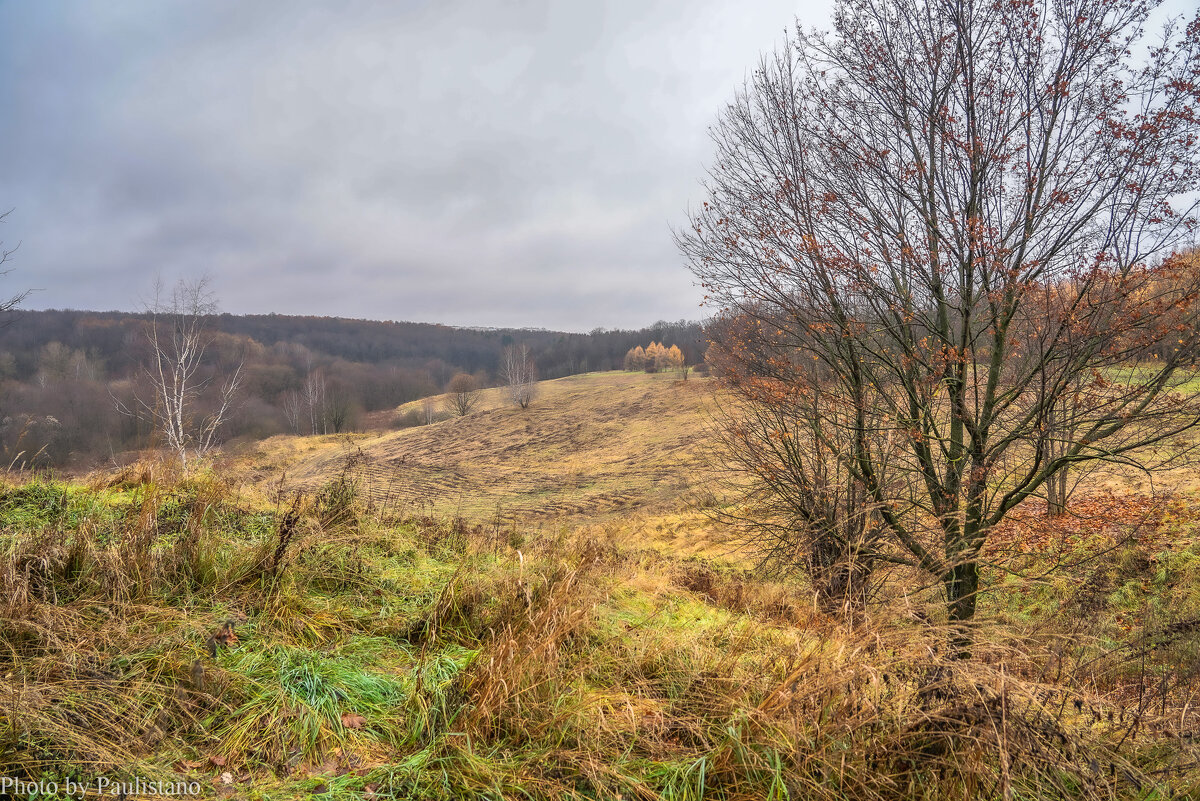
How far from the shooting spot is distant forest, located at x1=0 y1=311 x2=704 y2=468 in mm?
18031

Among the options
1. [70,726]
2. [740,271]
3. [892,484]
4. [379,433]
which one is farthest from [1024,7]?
[379,433]

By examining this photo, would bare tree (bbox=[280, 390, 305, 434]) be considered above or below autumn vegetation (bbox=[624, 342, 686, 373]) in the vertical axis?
below

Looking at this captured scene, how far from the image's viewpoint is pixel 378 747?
94.3 inches

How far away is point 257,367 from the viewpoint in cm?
6844

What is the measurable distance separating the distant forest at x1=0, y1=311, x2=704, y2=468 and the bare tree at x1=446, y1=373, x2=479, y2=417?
7.90m

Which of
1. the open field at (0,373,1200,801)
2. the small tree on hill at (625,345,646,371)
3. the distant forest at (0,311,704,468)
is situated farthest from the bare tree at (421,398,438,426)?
the open field at (0,373,1200,801)

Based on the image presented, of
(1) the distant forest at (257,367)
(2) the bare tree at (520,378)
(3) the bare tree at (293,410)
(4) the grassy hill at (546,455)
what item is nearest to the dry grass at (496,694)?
(1) the distant forest at (257,367)

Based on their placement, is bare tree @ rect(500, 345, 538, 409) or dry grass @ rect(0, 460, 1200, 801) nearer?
dry grass @ rect(0, 460, 1200, 801)

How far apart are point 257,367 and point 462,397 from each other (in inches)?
1395

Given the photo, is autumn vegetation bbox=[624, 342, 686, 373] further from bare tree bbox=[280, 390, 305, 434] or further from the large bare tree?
the large bare tree

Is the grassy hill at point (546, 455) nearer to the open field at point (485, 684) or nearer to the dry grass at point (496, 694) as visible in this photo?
the open field at point (485, 684)

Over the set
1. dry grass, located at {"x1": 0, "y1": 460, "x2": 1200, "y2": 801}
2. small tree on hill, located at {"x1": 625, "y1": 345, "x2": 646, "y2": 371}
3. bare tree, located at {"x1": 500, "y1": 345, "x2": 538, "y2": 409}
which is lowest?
dry grass, located at {"x1": 0, "y1": 460, "x2": 1200, "y2": 801}

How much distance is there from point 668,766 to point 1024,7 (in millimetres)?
6424

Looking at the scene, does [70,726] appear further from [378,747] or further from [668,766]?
[668,766]
